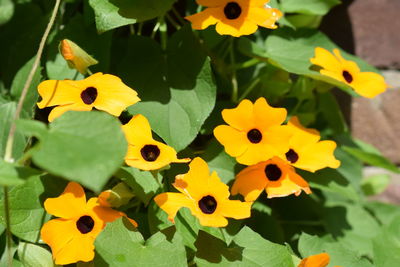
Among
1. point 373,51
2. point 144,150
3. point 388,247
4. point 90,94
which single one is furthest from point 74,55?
point 373,51

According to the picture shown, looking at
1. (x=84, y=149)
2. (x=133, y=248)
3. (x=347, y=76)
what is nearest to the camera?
(x=84, y=149)

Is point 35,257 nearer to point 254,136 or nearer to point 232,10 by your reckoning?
point 254,136

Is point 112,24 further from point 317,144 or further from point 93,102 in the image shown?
point 317,144

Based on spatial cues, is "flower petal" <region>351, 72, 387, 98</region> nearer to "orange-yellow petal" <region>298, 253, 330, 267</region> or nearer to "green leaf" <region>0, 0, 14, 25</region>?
"orange-yellow petal" <region>298, 253, 330, 267</region>

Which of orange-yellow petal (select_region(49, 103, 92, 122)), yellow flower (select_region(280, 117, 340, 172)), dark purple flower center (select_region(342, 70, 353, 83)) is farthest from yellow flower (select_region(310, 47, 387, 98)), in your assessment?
orange-yellow petal (select_region(49, 103, 92, 122))

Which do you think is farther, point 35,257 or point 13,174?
point 35,257

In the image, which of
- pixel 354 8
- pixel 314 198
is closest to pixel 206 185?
pixel 314 198

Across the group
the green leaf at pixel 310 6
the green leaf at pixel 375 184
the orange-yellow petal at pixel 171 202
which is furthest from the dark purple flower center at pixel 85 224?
the green leaf at pixel 375 184
